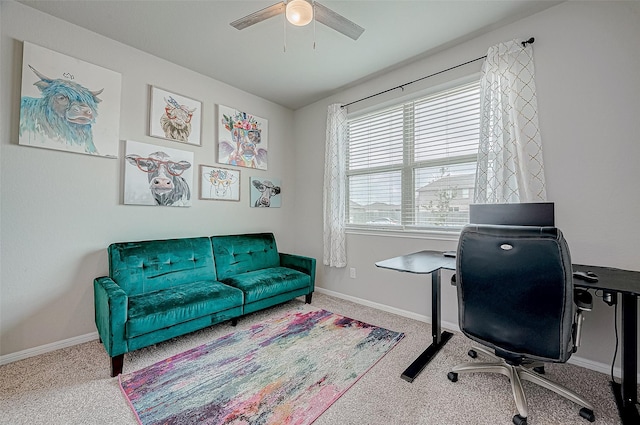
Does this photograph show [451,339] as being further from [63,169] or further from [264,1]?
[63,169]

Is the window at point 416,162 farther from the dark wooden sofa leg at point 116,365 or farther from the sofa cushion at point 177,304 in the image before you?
the dark wooden sofa leg at point 116,365

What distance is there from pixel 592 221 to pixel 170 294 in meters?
3.42

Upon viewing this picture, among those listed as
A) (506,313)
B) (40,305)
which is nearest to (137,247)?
(40,305)

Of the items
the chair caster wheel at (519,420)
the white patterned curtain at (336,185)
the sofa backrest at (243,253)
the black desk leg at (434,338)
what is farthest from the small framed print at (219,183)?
the chair caster wheel at (519,420)

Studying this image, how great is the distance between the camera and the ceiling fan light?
62.4 inches

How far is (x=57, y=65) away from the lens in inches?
85.7

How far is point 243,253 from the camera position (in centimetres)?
318

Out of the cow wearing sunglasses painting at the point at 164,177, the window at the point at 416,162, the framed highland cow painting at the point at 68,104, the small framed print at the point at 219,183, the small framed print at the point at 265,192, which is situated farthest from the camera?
the small framed print at the point at 265,192

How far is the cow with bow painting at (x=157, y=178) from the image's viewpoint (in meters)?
2.57

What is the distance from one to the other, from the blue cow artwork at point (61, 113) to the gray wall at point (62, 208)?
0.09 m

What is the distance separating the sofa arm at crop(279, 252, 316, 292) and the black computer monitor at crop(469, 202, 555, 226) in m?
1.85

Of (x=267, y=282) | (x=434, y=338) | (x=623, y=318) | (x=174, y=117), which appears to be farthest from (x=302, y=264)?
(x=623, y=318)

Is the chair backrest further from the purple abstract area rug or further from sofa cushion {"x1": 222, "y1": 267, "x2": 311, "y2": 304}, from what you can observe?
sofa cushion {"x1": 222, "y1": 267, "x2": 311, "y2": 304}

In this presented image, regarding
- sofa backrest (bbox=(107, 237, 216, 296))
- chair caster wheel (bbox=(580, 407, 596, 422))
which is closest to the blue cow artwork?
sofa backrest (bbox=(107, 237, 216, 296))
